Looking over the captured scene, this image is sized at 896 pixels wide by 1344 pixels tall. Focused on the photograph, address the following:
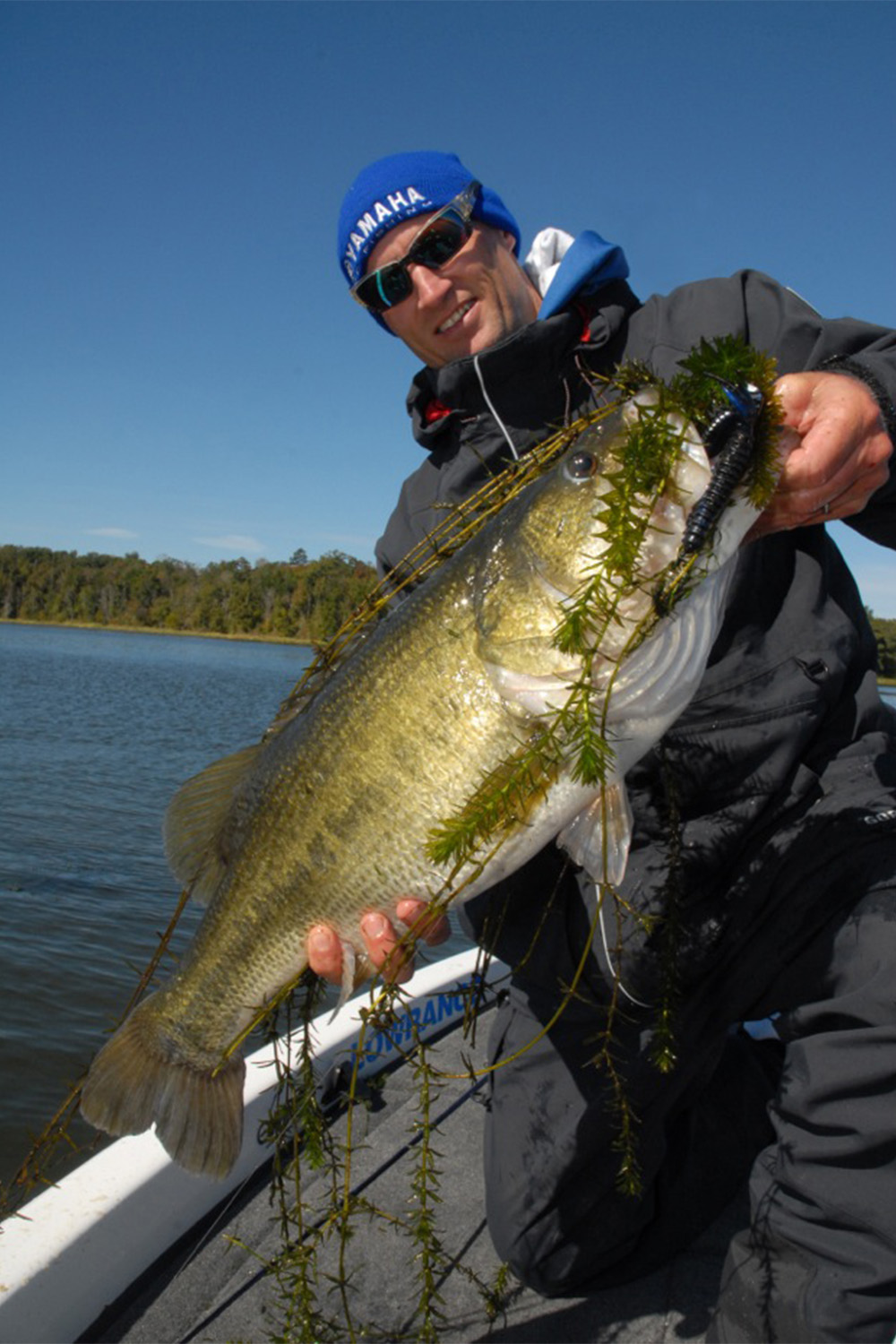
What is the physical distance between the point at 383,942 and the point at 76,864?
38.1ft

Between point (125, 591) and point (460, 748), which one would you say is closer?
point (460, 748)

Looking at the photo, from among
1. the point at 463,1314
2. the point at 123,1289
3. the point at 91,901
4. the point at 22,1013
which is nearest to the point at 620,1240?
the point at 463,1314

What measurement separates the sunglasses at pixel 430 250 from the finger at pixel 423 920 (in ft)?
9.31

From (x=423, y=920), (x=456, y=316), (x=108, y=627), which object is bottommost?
(x=108, y=627)

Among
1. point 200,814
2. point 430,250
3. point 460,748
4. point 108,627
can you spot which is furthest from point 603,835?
point 108,627

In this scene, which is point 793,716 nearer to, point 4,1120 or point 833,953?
point 833,953

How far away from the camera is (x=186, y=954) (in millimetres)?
2998

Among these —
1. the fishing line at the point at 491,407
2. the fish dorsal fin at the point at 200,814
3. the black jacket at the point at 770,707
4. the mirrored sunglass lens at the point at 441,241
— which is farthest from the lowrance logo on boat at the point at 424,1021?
the mirrored sunglass lens at the point at 441,241

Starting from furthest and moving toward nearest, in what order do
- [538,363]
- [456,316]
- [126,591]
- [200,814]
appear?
[126,591], [456,316], [538,363], [200,814]

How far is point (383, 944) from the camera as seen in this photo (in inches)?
108

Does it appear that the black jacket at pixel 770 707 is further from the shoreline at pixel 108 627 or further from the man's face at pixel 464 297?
the shoreline at pixel 108 627

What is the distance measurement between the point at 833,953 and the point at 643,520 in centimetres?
165

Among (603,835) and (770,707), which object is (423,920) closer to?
(603,835)

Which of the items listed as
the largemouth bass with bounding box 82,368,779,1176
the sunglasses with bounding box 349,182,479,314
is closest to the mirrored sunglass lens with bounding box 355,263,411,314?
the sunglasses with bounding box 349,182,479,314
